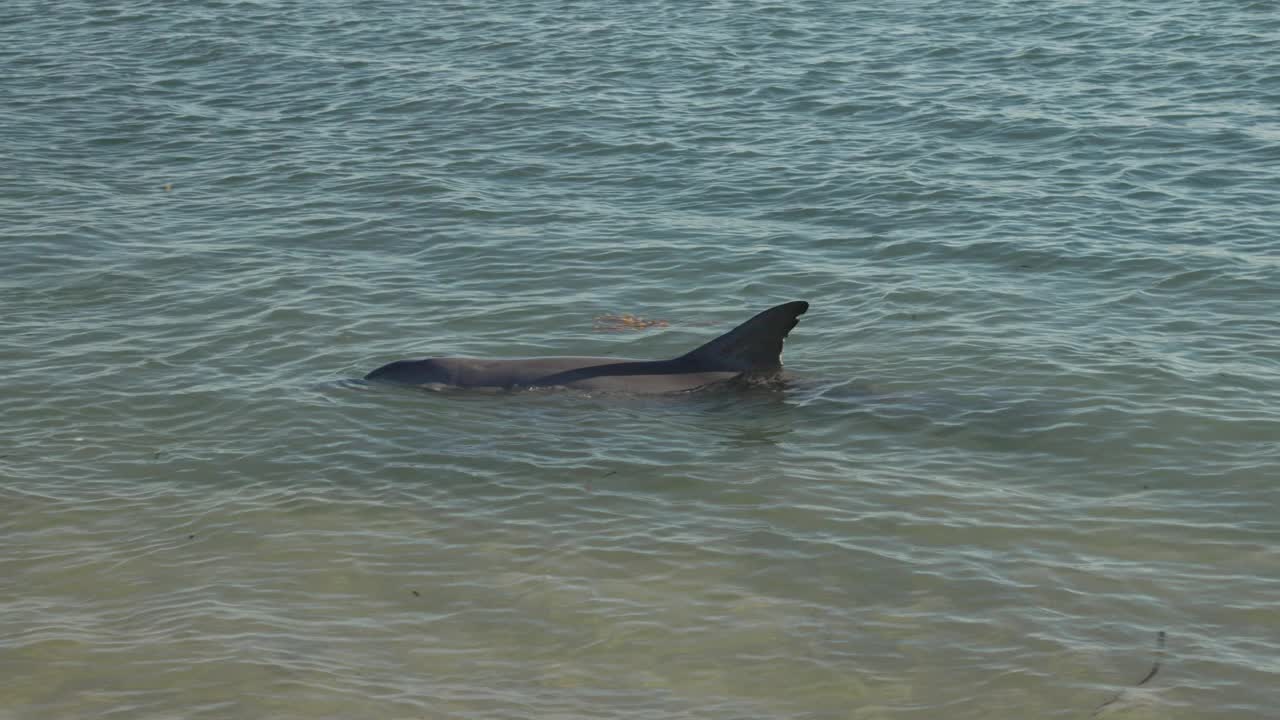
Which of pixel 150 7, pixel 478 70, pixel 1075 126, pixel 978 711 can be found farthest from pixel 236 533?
pixel 150 7

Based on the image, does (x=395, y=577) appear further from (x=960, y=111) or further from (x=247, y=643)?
(x=960, y=111)

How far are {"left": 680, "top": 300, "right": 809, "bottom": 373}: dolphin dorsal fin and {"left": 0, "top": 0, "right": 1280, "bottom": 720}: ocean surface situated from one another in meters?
0.30

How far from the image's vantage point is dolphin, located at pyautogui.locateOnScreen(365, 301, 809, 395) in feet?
40.6

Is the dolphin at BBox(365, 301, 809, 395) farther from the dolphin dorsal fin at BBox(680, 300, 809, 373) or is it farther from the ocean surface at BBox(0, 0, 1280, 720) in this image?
the ocean surface at BBox(0, 0, 1280, 720)

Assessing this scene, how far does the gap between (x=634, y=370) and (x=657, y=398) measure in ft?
1.34

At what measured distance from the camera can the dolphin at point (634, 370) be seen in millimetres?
12383

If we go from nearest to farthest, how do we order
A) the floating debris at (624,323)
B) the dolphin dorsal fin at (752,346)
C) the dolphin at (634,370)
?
1. the dolphin dorsal fin at (752,346)
2. the dolphin at (634,370)
3. the floating debris at (624,323)

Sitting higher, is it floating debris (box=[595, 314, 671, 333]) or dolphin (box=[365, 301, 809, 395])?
dolphin (box=[365, 301, 809, 395])

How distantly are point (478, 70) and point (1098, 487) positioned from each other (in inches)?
712

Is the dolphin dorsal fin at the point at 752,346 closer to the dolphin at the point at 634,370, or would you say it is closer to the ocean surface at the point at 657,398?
the dolphin at the point at 634,370

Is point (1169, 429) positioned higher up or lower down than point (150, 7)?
lower down

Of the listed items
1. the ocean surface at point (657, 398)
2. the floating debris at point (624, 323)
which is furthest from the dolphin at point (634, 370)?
the floating debris at point (624, 323)

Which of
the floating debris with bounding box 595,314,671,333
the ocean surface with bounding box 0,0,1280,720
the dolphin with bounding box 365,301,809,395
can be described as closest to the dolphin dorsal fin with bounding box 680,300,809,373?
the dolphin with bounding box 365,301,809,395

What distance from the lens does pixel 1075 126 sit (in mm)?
21156
